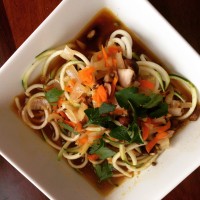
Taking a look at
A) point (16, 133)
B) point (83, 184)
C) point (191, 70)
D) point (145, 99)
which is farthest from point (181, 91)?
point (16, 133)

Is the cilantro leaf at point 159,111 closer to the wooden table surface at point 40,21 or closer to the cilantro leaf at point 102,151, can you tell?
the cilantro leaf at point 102,151

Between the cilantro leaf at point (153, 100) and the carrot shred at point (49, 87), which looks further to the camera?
the carrot shred at point (49, 87)

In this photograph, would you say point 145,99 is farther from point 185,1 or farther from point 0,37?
point 0,37

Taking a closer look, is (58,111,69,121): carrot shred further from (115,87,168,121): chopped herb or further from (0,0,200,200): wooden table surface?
(0,0,200,200): wooden table surface

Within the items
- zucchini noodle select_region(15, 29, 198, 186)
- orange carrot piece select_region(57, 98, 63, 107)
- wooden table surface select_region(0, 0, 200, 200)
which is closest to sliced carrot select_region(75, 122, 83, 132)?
zucchini noodle select_region(15, 29, 198, 186)

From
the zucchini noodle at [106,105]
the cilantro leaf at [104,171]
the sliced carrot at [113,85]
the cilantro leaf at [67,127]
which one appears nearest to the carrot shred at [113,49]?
the zucchini noodle at [106,105]
